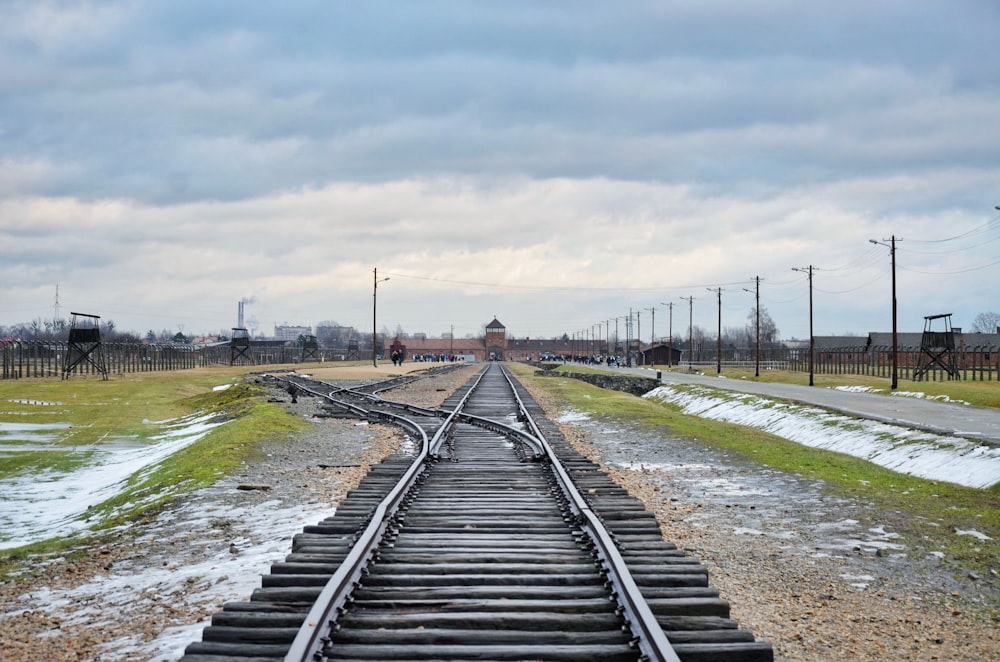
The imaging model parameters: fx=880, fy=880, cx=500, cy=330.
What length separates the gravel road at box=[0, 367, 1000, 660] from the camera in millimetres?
6543

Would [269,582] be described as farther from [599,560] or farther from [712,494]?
[712,494]

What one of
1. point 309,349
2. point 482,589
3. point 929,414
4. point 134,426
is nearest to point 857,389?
point 929,414

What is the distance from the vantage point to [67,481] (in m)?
19.3

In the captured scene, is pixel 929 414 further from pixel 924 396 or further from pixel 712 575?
pixel 712 575

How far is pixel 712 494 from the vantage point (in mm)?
13203

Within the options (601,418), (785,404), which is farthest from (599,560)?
(785,404)

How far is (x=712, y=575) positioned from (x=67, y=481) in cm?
1611

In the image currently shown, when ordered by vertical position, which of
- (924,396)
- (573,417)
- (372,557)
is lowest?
(573,417)

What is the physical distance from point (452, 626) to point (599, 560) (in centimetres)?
190

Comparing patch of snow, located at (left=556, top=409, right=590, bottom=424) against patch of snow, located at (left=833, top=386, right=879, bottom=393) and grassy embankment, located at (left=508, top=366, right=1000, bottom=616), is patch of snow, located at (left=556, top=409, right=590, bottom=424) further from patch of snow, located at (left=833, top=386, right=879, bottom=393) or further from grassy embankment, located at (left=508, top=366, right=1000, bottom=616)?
patch of snow, located at (left=833, top=386, right=879, bottom=393)

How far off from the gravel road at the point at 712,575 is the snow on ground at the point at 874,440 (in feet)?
12.9

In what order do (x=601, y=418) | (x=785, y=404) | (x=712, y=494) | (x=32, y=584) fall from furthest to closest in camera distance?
(x=785, y=404), (x=601, y=418), (x=712, y=494), (x=32, y=584)

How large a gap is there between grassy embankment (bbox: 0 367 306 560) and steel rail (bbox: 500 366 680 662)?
21.7 ft

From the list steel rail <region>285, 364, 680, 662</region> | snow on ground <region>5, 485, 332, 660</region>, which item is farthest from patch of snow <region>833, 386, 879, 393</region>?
snow on ground <region>5, 485, 332, 660</region>
